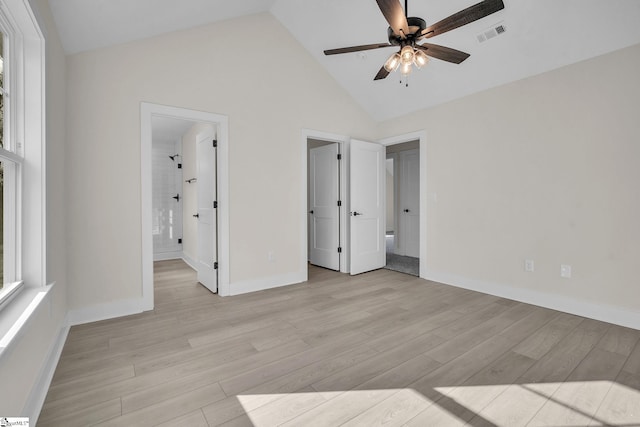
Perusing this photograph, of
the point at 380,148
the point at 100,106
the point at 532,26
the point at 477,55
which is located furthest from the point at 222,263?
the point at 532,26

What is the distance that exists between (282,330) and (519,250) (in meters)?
2.83

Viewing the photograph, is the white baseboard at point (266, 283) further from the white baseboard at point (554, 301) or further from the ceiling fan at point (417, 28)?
the ceiling fan at point (417, 28)

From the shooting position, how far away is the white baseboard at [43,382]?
1520 millimetres

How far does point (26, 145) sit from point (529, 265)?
15.0 feet

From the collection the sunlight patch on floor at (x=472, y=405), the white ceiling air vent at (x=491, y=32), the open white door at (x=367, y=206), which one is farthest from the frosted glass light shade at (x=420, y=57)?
the sunlight patch on floor at (x=472, y=405)

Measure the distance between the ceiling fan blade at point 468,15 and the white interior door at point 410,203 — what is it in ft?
13.7

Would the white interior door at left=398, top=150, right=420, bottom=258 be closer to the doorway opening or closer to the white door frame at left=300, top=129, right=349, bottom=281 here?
the doorway opening

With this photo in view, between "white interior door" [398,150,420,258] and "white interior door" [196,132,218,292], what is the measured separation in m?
4.03

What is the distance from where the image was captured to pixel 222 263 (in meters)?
3.66

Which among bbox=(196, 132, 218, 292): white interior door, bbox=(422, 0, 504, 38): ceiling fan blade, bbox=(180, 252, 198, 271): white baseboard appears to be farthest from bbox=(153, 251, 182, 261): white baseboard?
bbox=(422, 0, 504, 38): ceiling fan blade

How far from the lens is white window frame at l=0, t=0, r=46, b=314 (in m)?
1.76

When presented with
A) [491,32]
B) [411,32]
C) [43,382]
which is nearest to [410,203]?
[491,32]

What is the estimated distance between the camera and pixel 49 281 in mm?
2023

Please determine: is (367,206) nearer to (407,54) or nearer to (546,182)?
(546,182)
